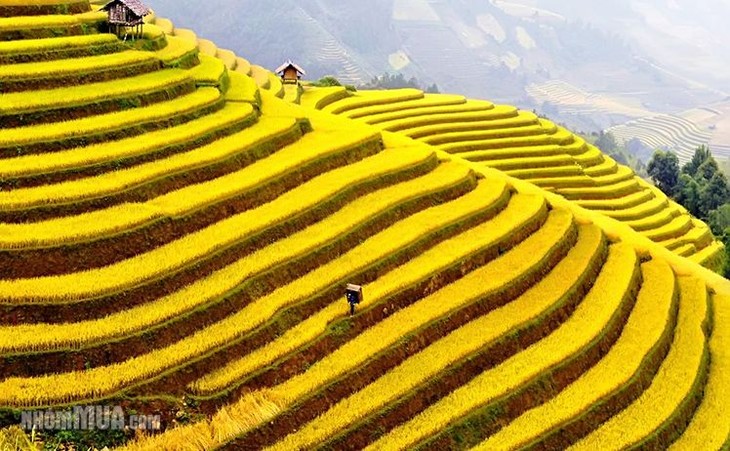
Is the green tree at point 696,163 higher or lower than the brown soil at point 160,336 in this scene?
higher

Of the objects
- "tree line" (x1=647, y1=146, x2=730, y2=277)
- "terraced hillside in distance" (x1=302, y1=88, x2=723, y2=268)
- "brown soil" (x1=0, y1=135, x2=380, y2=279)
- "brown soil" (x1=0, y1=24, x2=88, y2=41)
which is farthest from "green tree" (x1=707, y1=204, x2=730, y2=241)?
"brown soil" (x1=0, y1=24, x2=88, y2=41)

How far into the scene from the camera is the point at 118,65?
19203 millimetres

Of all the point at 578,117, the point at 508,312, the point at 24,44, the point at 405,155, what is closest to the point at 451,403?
the point at 508,312

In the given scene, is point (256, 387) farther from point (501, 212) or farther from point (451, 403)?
point (501, 212)

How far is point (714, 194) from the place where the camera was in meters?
49.1

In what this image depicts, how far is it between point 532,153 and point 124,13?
64.6 feet

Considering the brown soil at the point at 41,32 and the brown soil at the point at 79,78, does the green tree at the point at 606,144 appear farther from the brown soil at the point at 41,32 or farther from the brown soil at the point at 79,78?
the brown soil at the point at 41,32

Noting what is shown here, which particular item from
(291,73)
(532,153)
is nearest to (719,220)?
(532,153)

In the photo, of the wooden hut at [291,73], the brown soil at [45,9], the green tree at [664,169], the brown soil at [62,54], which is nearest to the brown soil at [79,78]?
the brown soil at [62,54]

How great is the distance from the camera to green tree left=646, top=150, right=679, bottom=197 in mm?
54531

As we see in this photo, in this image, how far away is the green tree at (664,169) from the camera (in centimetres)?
5453

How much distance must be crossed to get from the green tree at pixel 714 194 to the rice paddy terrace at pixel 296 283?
29265 mm

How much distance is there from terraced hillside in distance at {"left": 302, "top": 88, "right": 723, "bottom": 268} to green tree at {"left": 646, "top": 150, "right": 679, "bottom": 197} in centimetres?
1760

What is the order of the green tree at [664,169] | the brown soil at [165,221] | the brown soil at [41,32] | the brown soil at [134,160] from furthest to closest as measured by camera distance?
the green tree at [664,169] < the brown soil at [41,32] < the brown soil at [134,160] < the brown soil at [165,221]
